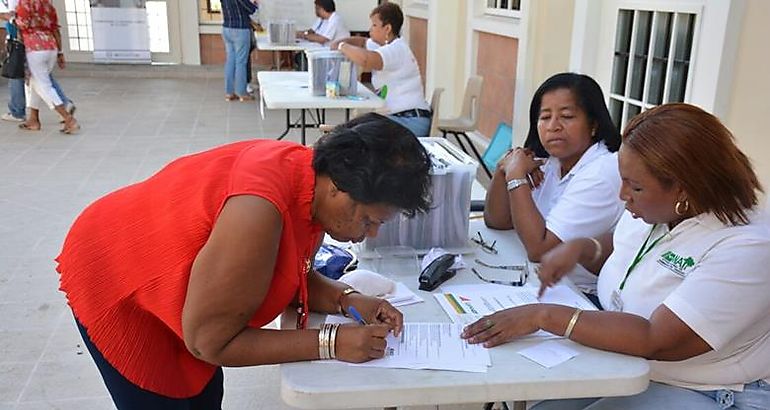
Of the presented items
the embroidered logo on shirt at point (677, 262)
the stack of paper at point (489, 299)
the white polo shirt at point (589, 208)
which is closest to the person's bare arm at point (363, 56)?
the white polo shirt at point (589, 208)

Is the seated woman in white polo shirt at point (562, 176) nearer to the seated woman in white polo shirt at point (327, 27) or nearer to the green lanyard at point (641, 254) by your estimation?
the green lanyard at point (641, 254)

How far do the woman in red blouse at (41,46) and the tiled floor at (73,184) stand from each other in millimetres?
315

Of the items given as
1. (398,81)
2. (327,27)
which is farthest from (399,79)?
(327,27)

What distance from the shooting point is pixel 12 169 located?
520 centimetres

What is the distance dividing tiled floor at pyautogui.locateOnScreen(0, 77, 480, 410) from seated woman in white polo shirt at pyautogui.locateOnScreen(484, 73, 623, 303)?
2.32 ft

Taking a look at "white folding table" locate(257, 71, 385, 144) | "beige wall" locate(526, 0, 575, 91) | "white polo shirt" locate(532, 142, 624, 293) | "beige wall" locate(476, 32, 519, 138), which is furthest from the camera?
"beige wall" locate(476, 32, 519, 138)

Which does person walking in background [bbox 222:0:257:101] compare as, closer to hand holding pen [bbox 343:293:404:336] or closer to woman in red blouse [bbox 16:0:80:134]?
woman in red blouse [bbox 16:0:80:134]

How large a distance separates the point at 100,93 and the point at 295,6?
8.57 feet

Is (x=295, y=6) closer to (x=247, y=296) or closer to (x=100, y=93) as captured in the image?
(x=100, y=93)

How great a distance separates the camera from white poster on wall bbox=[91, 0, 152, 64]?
33.1 ft

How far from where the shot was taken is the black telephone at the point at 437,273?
160 centimetres

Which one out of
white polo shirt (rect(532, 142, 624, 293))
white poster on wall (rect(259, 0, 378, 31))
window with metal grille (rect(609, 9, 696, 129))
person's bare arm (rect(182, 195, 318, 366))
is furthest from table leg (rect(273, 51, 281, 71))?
person's bare arm (rect(182, 195, 318, 366))

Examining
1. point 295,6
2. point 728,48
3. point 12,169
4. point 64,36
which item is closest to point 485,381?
point 728,48

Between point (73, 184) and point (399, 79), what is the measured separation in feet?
7.65
